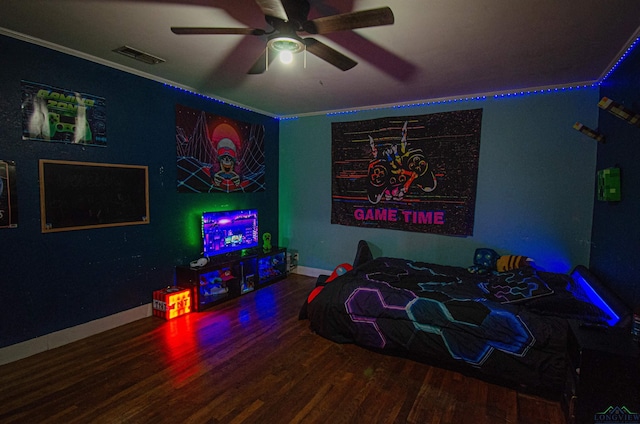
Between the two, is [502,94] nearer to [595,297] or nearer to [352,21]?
[595,297]

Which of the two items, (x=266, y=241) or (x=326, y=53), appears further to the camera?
(x=266, y=241)

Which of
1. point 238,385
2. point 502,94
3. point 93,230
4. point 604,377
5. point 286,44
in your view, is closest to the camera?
point 604,377

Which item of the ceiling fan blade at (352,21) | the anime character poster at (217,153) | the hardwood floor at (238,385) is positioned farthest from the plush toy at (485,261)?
the anime character poster at (217,153)

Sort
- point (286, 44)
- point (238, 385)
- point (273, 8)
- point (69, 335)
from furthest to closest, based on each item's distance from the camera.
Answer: point (69, 335) → point (238, 385) → point (286, 44) → point (273, 8)

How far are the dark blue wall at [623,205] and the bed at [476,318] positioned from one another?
0.15m

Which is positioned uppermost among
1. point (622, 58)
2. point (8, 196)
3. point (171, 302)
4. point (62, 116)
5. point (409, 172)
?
point (622, 58)

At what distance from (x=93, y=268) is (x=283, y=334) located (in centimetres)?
188

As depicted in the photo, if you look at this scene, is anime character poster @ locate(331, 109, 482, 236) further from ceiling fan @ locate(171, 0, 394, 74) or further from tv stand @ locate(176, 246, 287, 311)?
ceiling fan @ locate(171, 0, 394, 74)

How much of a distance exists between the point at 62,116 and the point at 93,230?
1.02m

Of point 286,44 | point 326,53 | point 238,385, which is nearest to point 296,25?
point 286,44

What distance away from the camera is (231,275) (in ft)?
13.4

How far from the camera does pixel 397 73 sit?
10.1 ft

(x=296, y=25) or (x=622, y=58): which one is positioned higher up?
(x=622, y=58)

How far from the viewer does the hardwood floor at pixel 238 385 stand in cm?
202
